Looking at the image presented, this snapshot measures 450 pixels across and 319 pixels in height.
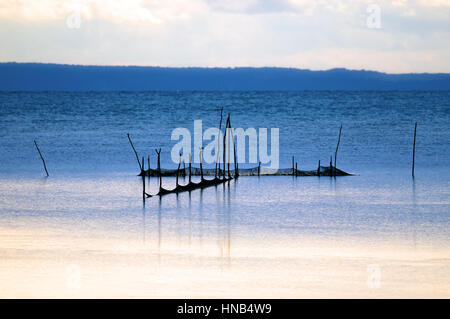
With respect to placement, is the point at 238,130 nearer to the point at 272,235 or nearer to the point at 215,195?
the point at 215,195

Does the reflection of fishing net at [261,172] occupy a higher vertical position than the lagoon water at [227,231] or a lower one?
higher

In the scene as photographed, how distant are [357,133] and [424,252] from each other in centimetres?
4071

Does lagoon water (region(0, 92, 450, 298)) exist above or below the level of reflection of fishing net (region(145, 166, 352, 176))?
below

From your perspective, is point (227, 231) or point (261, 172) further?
point (261, 172)

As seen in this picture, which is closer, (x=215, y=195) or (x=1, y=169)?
(x=215, y=195)

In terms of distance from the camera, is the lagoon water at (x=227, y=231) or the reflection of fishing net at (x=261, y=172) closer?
the lagoon water at (x=227, y=231)

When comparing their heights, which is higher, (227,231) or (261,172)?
(261,172)

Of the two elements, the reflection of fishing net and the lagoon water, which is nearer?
the lagoon water

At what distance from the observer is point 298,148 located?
44094 mm

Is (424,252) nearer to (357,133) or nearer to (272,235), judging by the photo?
(272,235)
